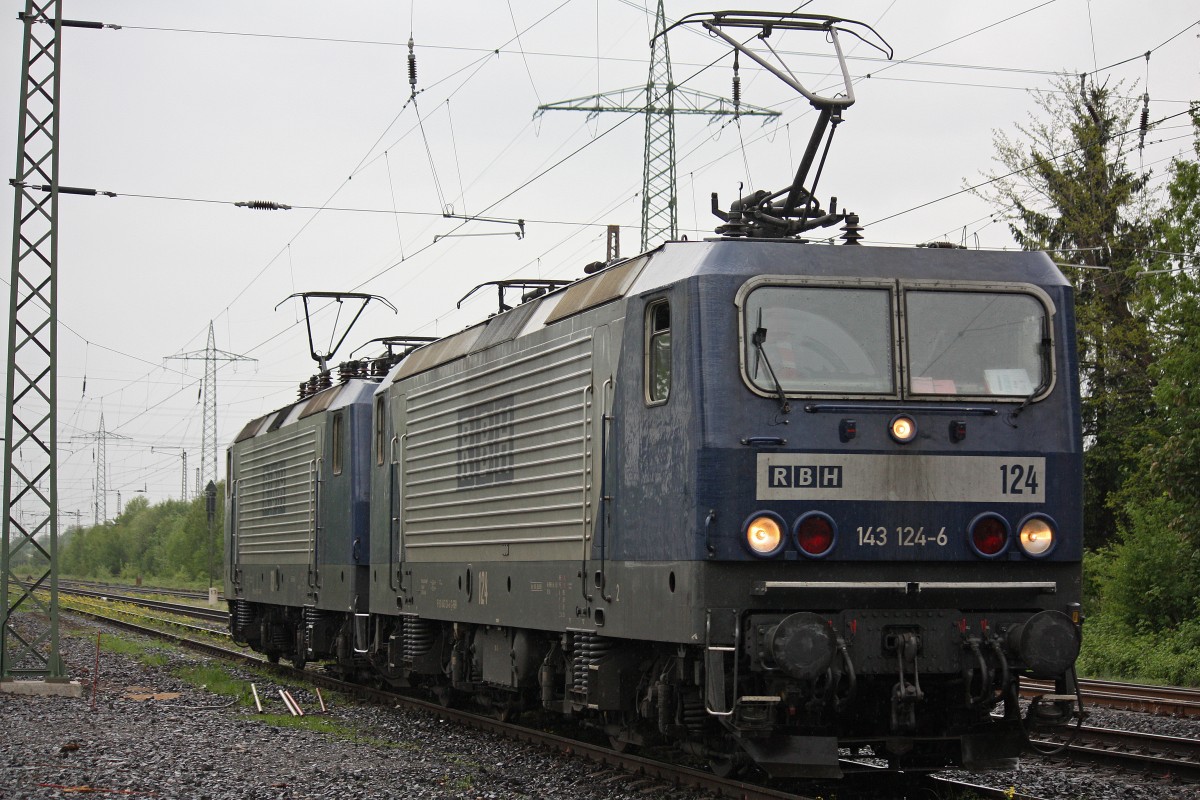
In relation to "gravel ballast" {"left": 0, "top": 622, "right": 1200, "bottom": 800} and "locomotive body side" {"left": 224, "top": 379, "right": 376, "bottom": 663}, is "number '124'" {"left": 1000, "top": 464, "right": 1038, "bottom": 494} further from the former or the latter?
"locomotive body side" {"left": 224, "top": 379, "right": 376, "bottom": 663}

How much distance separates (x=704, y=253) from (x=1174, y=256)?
16699 mm

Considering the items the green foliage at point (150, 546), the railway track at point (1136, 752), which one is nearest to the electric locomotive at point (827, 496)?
the railway track at point (1136, 752)

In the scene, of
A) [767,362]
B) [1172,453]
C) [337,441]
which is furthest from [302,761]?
[1172,453]

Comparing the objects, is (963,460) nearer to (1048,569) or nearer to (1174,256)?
(1048,569)

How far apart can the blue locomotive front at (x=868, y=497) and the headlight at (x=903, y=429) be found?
0.01 m

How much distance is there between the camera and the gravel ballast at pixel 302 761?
35.2 ft

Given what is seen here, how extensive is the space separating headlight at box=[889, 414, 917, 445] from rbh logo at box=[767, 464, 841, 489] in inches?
16.8

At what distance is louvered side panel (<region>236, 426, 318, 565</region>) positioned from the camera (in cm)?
A: 2080

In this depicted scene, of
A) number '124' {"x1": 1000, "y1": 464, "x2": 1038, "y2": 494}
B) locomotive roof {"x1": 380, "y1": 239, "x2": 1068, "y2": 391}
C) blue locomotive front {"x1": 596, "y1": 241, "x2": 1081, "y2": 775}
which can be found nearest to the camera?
blue locomotive front {"x1": 596, "y1": 241, "x2": 1081, "y2": 775}

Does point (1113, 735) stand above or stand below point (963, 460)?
below

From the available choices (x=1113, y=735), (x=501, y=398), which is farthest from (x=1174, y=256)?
(x=501, y=398)

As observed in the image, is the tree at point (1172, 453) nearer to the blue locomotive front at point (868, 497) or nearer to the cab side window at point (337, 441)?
the cab side window at point (337, 441)

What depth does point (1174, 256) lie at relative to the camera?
77.6 feet

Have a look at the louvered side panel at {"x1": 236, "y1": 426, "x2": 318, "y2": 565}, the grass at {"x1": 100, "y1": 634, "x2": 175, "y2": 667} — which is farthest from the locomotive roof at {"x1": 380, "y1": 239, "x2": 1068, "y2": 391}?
the grass at {"x1": 100, "y1": 634, "x2": 175, "y2": 667}
